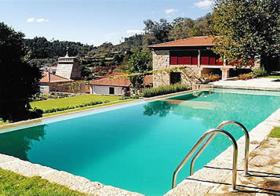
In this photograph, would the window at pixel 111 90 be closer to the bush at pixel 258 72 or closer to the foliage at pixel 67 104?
the foliage at pixel 67 104

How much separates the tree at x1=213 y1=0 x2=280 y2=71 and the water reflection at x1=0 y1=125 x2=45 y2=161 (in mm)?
16251

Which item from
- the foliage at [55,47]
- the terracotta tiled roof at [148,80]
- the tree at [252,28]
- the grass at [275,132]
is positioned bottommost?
the grass at [275,132]

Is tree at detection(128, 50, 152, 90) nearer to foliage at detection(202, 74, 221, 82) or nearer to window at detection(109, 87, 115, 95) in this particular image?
window at detection(109, 87, 115, 95)

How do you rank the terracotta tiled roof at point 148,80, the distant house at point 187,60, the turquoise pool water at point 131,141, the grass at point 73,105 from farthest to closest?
the terracotta tiled roof at point 148,80 < the distant house at point 187,60 < the grass at point 73,105 < the turquoise pool water at point 131,141

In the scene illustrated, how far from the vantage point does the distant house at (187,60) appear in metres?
29.7

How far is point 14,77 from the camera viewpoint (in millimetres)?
12789

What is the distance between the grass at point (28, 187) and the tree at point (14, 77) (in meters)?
8.11

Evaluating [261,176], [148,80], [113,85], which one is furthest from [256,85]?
[261,176]

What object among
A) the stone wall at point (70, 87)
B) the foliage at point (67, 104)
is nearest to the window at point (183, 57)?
the foliage at point (67, 104)

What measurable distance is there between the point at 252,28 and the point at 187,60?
28.6ft

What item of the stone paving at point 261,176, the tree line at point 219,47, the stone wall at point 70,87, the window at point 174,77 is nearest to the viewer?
the stone paving at point 261,176

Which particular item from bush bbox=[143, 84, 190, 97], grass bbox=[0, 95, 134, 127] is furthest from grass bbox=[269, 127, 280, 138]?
bush bbox=[143, 84, 190, 97]

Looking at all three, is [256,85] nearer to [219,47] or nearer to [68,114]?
[219,47]

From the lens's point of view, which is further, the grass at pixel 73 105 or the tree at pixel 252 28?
the tree at pixel 252 28
